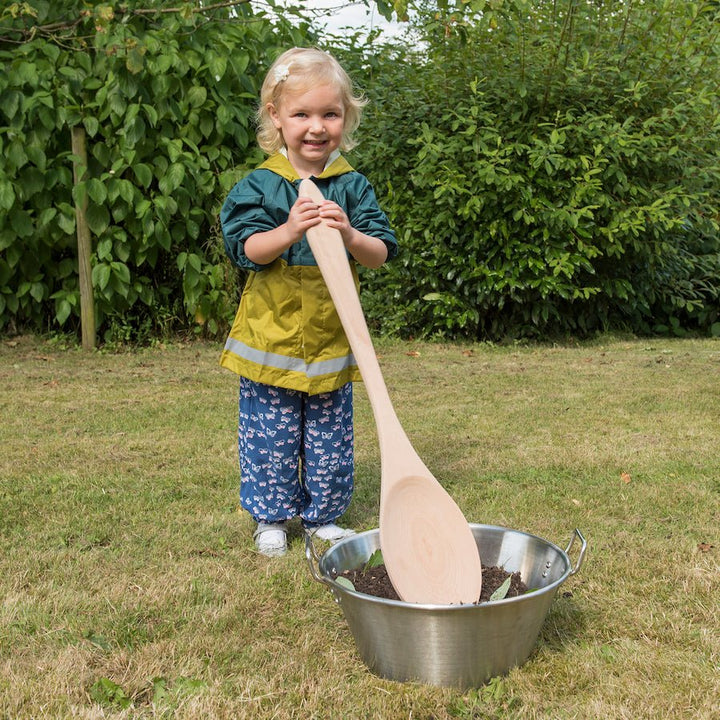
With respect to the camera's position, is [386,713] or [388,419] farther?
[388,419]

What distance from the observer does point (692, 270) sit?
24.1 feet

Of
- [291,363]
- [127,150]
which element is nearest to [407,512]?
[291,363]

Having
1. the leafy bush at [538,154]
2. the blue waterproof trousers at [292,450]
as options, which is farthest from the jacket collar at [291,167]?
the leafy bush at [538,154]

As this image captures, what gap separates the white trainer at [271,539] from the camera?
2584mm

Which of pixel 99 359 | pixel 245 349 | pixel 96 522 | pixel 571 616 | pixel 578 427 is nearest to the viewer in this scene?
pixel 571 616

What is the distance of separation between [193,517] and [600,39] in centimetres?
496

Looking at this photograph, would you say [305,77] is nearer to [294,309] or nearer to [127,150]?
[294,309]

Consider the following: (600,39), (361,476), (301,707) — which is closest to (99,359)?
(361,476)

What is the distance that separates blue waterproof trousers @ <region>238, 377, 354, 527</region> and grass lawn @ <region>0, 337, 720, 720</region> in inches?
5.1

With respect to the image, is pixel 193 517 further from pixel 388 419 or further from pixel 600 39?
pixel 600 39

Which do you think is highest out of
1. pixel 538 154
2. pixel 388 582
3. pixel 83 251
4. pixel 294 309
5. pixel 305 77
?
pixel 538 154

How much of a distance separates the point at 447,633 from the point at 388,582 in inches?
13.2

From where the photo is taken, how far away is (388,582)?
6.62ft

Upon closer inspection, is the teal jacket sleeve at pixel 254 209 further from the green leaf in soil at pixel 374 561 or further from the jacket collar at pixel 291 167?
the green leaf in soil at pixel 374 561
